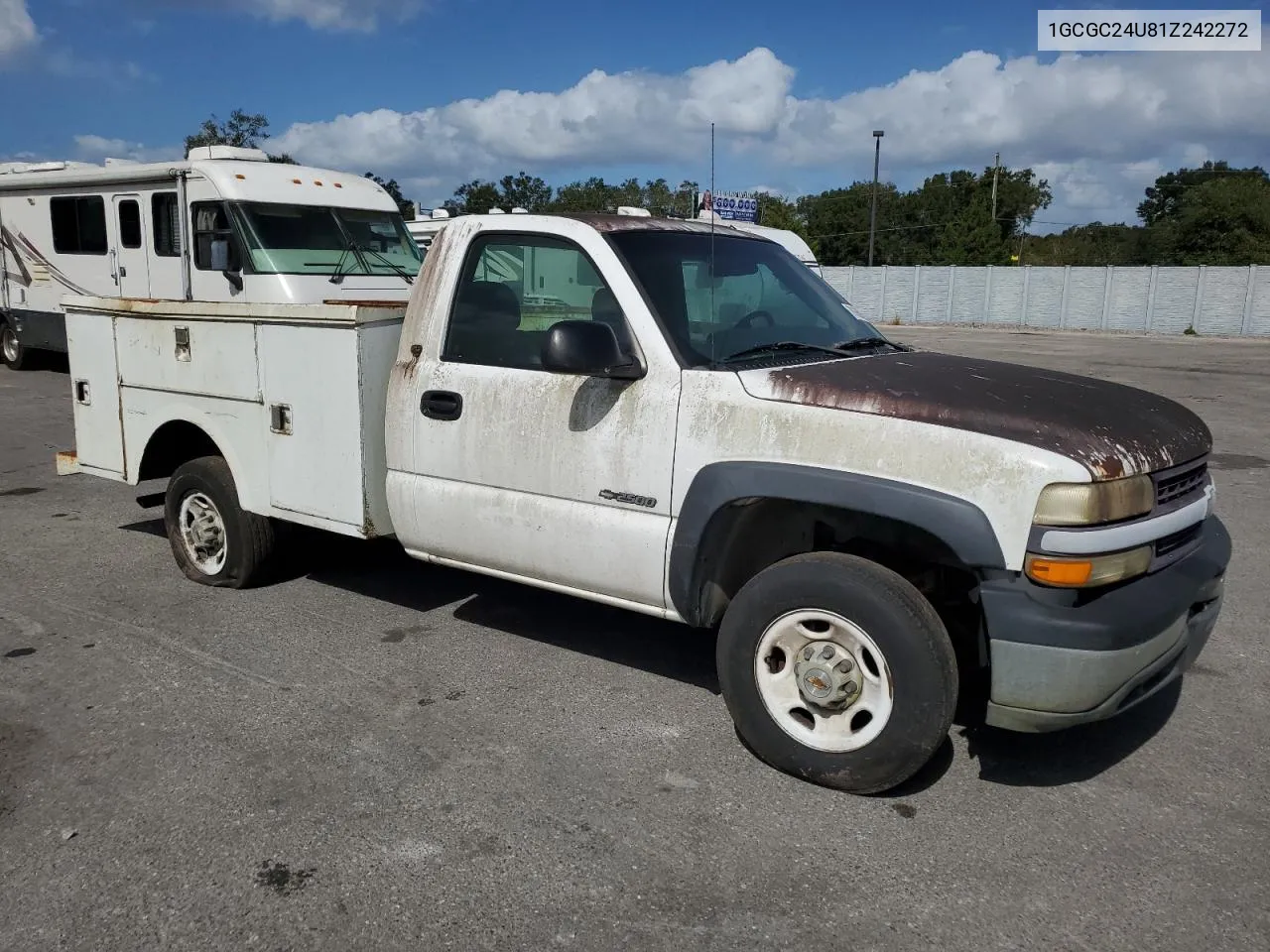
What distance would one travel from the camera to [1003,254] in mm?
62062

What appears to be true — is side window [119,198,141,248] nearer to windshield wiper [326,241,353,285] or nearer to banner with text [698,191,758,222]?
windshield wiper [326,241,353,285]

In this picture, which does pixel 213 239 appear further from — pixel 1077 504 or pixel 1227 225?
pixel 1227 225

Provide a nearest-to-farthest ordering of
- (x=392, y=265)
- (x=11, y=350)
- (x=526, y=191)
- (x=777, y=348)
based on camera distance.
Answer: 1. (x=777, y=348)
2. (x=392, y=265)
3. (x=11, y=350)
4. (x=526, y=191)

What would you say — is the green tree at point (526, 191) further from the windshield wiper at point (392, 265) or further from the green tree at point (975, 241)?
the green tree at point (975, 241)

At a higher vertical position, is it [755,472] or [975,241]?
[975,241]

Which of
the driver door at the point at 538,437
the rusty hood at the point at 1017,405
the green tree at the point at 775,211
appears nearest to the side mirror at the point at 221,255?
the driver door at the point at 538,437

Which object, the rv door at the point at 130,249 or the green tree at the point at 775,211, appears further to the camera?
the green tree at the point at 775,211

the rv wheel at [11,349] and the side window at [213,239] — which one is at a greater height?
the side window at [213,239]

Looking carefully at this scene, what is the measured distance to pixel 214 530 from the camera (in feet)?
18.8

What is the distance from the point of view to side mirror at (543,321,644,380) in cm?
375

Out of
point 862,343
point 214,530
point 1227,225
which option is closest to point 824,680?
point 862,343

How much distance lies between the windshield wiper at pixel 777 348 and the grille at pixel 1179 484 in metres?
1.32

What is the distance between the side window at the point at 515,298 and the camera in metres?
4.25

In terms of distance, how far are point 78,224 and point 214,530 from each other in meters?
10.3
